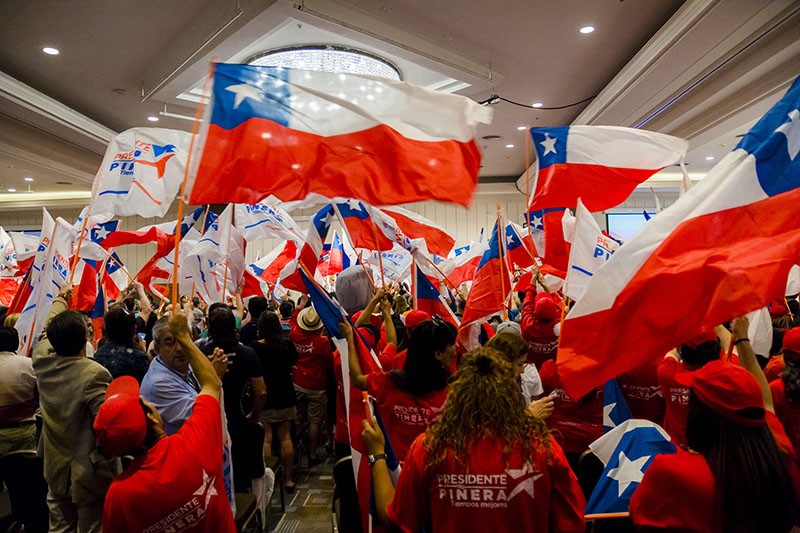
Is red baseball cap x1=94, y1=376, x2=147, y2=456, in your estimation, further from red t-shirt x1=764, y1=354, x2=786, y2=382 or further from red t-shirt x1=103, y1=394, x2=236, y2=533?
red t-shirt x1=764, y1=354, x2=786, y2=382

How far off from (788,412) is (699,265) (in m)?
0.94

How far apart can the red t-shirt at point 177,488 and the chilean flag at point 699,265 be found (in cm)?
125

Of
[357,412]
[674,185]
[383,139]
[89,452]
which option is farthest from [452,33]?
[674,185]

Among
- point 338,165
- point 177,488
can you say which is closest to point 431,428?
point 177,488

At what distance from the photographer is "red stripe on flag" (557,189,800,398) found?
1704mm

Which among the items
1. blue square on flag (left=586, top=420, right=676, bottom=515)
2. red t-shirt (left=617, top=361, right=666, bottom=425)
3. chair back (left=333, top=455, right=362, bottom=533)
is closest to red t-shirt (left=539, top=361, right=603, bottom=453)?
red t-shirt (left=617, top=361, right=666, bottom=425)

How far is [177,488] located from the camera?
1728mm

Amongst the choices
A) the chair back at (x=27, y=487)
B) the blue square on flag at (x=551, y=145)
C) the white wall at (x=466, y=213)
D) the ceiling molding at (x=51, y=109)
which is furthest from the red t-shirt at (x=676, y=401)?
the white wall at (x=466, y=213)

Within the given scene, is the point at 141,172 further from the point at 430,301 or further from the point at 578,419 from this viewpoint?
the point at 578,419

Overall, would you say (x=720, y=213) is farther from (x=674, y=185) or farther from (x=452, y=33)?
(x=674, y=185)

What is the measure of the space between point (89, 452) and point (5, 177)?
15.0 meters

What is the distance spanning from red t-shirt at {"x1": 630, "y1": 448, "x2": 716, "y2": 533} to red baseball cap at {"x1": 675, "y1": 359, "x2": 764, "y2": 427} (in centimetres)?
17

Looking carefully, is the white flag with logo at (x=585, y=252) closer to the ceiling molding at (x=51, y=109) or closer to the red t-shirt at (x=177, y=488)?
the red t-shirt at (x=177, y=488)

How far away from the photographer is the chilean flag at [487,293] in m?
3.73
